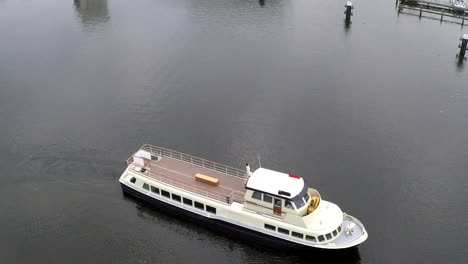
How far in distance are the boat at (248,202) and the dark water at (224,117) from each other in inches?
86.0

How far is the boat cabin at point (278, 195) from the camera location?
5109cm

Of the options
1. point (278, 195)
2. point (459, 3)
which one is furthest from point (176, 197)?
point (459, 3)

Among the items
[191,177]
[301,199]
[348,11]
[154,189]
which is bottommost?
[154,189]

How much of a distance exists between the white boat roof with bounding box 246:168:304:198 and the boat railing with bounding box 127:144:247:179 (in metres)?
6.64

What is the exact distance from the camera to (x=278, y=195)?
51031 millimetres

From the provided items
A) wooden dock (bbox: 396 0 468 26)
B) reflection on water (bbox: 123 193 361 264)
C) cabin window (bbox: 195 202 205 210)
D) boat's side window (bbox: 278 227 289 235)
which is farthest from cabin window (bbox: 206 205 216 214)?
wooden dock (bbox: 396 0 468 26)

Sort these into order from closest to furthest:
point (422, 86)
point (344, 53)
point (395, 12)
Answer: point (422, 86), point (344, 53), point (395, 12)

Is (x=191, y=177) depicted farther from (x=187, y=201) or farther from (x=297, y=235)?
(x=297, y=235)

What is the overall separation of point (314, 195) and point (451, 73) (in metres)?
53.1

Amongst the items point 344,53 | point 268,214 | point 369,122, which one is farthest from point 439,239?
point 344,53

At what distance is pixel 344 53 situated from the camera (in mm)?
99562

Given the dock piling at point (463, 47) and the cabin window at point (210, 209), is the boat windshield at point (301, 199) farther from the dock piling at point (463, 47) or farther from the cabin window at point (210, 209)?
the dock piling at point (463, 47)

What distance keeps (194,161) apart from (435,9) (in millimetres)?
87059

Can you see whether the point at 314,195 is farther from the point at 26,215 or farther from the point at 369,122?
the point at 26,215
